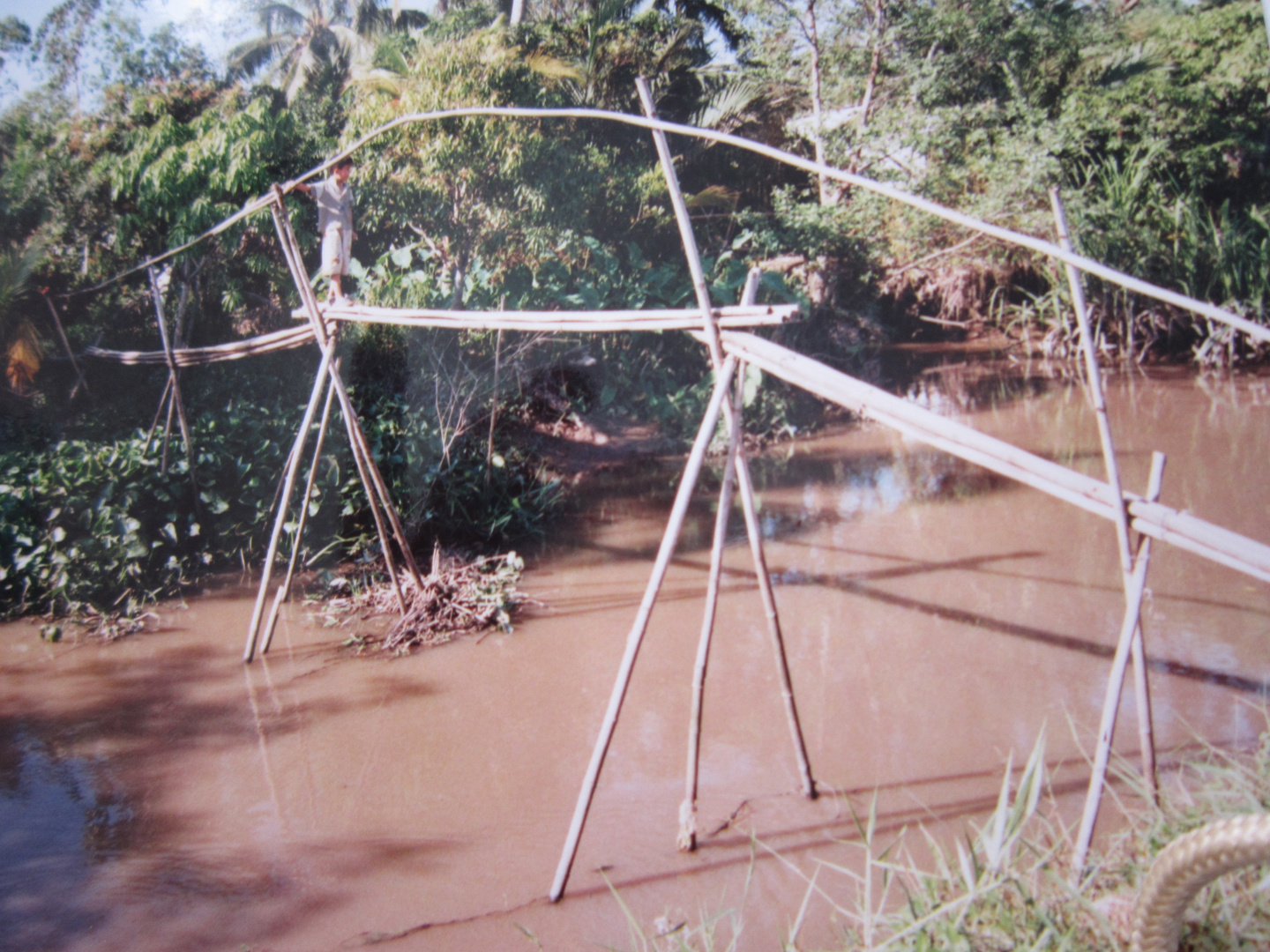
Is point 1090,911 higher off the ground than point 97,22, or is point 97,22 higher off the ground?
point 97,22

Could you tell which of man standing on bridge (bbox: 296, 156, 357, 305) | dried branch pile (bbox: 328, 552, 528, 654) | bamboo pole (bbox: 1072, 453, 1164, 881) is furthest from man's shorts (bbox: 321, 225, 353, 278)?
bamboo pole (bbox: 1072, 453, 1164, 881)

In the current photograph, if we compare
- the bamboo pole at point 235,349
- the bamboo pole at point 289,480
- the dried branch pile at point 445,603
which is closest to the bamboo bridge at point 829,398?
the bamboo pole at point 289,480

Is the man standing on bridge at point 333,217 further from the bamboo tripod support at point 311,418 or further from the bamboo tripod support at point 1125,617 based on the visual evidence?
the bamboo tripod support at point 1125,617

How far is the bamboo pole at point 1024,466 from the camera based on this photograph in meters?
1.27

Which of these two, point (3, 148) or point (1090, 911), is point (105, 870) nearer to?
point (1090, 911)

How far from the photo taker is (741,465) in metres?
2.21

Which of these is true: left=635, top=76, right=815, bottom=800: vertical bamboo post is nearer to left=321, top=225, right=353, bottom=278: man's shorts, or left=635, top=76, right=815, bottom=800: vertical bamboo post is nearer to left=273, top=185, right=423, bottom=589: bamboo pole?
left=273, top=185, right=423, bottom=589: bamboo pole

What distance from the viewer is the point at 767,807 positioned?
238 cm

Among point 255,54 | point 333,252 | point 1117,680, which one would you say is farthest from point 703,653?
point 255,54

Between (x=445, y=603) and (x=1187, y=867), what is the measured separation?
124 inches

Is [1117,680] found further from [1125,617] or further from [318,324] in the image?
[318,324]

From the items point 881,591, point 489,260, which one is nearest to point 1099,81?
point 489,260

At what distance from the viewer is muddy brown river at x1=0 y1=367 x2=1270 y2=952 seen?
212cm

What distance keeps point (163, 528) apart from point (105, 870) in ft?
7.48
